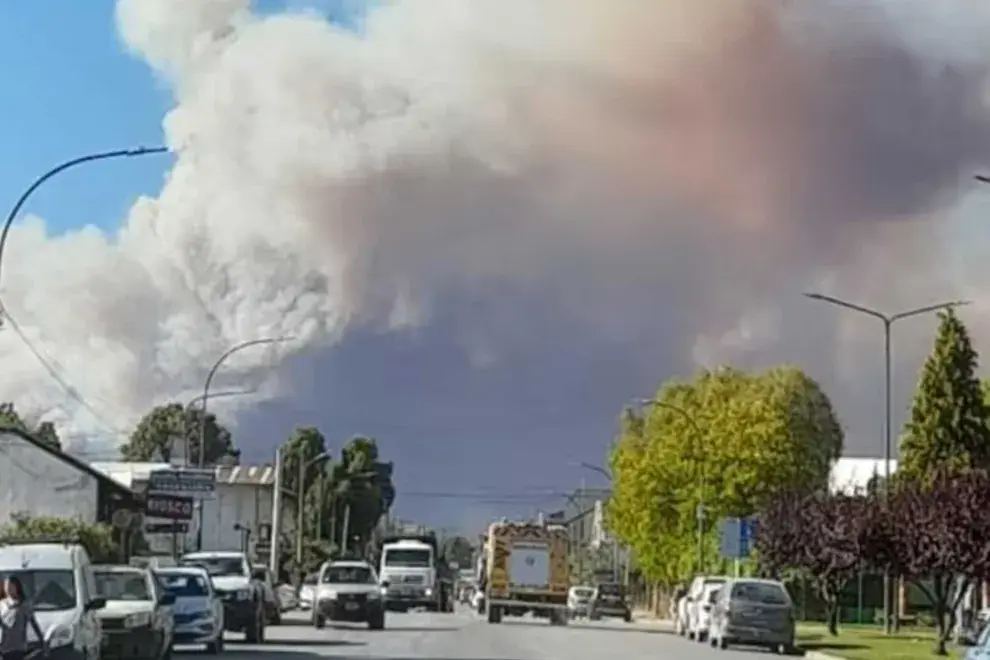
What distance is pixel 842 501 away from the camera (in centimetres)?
5803

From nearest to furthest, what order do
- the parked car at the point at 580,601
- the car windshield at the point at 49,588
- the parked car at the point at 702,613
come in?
the car windshield at the point at 49,588
the parked car at the point at 702,613
the parked car at the point at 580,601

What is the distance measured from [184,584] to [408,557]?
45.6 m

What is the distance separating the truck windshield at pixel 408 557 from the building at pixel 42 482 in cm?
1726

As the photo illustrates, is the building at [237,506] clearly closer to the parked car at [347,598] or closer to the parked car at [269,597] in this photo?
the parked car at [269,597]

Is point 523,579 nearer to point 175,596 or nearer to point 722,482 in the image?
point 722,482

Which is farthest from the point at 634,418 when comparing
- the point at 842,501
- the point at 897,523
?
the point at 897,523

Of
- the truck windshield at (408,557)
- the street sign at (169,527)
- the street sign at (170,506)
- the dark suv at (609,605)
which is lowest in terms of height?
the dark suv at (609,605)

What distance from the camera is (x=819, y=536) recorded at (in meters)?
58.1

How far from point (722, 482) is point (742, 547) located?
13451 mm

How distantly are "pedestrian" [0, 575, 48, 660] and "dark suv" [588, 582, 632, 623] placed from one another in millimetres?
64660

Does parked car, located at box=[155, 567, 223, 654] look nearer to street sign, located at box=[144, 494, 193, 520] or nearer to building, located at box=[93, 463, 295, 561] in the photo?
street sign, located at box=[144, 494, 193, 520]

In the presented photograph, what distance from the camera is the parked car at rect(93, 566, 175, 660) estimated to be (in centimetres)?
3098

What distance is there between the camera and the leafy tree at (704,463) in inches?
3182

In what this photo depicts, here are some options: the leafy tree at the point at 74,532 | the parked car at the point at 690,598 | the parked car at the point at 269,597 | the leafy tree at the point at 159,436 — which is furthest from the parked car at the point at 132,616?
the leafy tree at the point at 159,436
